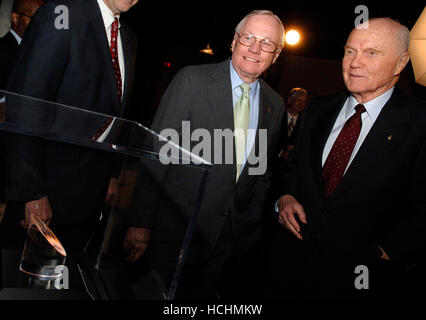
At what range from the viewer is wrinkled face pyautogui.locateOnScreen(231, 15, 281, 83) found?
1848 mm

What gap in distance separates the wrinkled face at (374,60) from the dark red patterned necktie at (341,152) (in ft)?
0.41

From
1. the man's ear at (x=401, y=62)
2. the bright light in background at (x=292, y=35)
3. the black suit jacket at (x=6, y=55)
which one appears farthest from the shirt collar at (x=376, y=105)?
the bright light in background at (x=292, y=35)

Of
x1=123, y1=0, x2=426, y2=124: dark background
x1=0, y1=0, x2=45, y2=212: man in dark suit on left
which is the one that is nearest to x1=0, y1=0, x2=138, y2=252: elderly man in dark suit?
x1=0, y1=0, x2=45, y2=212: man in dark suit on left

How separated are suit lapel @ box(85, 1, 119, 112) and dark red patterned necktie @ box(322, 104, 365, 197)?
113 cm

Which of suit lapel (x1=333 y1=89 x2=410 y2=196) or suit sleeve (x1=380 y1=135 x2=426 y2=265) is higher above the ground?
suit lapel (x1=333 y1=89 x2=410 y2=196)

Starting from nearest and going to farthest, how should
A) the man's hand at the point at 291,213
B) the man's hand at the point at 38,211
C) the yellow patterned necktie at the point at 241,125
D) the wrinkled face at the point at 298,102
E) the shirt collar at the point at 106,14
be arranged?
the man's hand at the point at 38,211 → the shirt collar at the point at 106,14 → the man's hand at the point at 291,213 → the yellow patterned necktie at the point at 241,125 → the wrinkled face at the point at 298,102

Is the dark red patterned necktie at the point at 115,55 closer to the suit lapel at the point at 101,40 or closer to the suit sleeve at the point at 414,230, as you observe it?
the suit lapel at the point at 101,40

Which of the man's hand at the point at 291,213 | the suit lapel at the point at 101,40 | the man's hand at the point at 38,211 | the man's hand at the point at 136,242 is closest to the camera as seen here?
the man's hand at the point at 38,211

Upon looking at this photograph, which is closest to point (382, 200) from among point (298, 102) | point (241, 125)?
point (241, 125)

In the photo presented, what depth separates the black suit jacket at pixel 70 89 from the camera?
2.13 feet

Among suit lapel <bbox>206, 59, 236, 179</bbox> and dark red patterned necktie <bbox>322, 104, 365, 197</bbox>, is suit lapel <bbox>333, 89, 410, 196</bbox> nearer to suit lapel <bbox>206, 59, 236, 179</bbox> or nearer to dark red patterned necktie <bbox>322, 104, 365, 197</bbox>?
dark red patterned necktie <bbox>322, 104, 365, 197</bbox>

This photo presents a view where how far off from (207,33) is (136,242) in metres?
8.17

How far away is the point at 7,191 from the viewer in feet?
2.05

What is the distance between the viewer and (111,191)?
0.77 m
